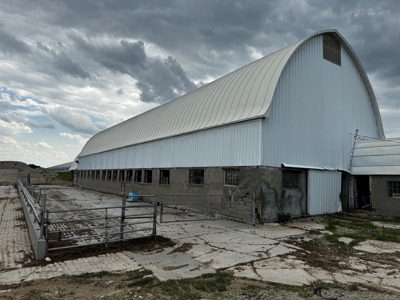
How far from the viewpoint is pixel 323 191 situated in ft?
48.8

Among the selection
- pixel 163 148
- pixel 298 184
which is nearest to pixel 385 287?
pixel 298 184

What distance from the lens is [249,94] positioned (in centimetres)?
1402

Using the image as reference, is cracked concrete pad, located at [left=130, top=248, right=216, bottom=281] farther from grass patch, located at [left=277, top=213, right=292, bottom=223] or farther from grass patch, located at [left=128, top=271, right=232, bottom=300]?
grass patch, located at [left=277, top=213, right=292, bottom=223]

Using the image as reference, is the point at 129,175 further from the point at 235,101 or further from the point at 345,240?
the point at 345,240

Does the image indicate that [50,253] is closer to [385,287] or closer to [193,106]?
[385,287]

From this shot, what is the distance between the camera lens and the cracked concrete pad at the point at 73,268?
18.7 feet

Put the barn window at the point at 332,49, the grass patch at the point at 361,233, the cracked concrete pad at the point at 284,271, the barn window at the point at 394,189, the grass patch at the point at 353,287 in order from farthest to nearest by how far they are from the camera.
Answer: the barn window at the point at 332,49, the barn window at the point at 394,189, the grass patch at the point at 361,233, the cracked concrete pad at the point at 284,271, the grass patch at the point at 353,287

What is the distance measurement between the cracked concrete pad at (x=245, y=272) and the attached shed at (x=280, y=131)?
601cm

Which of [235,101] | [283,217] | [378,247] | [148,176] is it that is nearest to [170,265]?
[378,247]

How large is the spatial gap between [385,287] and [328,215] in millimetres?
10106

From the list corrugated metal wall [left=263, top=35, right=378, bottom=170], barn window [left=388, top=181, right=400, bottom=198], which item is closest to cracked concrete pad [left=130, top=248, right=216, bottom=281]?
corrugated metal wall [left=263, top=35, right=378, bottom=170]

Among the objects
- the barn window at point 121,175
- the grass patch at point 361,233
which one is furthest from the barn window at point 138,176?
the grass patch at point 361,233

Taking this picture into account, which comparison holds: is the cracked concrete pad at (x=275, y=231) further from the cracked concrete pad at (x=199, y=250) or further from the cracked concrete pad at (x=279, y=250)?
the cracked concrete pad at (x=199, y=250)

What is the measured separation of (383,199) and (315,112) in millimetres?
5756
